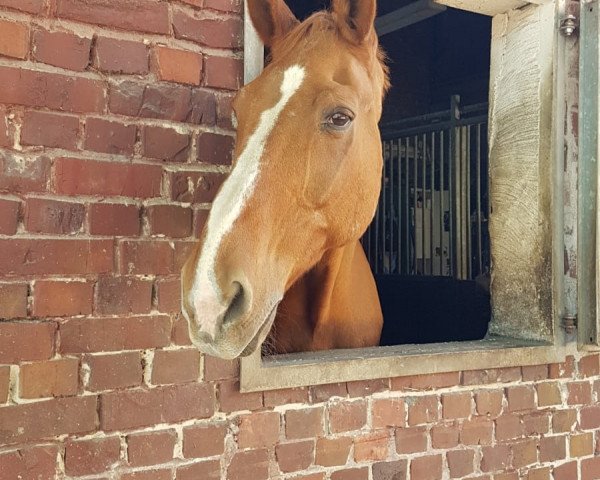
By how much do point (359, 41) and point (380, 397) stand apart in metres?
1.24

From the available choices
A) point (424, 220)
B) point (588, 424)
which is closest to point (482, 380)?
point (588, 424)

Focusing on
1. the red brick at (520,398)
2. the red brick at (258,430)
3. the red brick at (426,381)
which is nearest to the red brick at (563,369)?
the red brick at (520,398)

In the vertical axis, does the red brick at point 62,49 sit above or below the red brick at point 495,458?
above

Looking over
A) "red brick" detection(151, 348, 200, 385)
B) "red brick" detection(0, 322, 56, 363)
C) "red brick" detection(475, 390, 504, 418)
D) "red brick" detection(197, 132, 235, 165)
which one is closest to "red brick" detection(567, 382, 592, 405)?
"red brick" detection(475, 390, 504, 418)

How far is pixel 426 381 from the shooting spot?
89.7 inches

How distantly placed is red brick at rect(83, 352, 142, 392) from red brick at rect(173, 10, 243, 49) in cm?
97

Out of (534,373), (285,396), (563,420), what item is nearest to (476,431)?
(534,373)

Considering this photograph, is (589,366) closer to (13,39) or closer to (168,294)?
(168,294)

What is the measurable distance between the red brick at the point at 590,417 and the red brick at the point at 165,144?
6.89ft

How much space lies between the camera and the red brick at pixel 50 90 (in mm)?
1575

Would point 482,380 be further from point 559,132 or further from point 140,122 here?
point 140,122

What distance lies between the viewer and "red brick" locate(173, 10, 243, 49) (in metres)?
1.84

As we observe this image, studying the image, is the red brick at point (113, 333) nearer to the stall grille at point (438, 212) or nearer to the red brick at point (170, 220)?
the red brick at point (170, 220)

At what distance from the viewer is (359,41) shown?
2.02 meters
